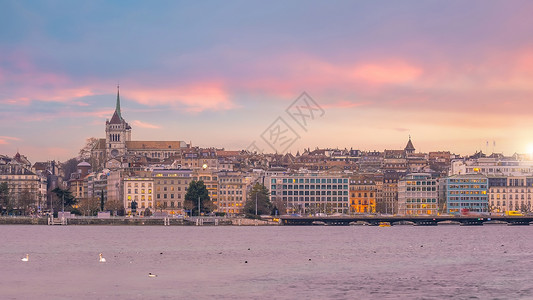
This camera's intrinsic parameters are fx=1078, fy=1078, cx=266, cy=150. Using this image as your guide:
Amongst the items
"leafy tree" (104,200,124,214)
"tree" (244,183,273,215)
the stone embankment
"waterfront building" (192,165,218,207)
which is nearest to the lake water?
the stone embankment

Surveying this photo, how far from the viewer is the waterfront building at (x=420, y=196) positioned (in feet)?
613

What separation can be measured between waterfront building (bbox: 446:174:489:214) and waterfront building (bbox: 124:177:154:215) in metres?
49.6

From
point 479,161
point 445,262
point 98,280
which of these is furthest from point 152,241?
point 479,161

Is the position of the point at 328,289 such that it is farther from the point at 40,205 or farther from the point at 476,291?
the point at 40,205

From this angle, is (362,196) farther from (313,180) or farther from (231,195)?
(231,195)

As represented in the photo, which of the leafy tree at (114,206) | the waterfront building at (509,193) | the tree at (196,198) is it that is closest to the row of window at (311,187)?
the waterfront building at (509,193)

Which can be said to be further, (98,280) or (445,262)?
(445,262)

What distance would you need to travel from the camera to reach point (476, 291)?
160 feet

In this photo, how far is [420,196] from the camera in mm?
187750

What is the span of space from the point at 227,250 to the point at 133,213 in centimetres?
9391

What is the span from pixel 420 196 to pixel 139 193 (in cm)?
4921

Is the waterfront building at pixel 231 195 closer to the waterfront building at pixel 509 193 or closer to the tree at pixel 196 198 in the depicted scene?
the tree at pixel 196 198

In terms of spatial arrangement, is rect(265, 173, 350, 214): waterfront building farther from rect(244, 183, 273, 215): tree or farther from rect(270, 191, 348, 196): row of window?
rect(244, 183, 273, 215): tree

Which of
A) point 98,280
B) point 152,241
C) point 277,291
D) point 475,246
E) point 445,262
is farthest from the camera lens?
point 152,241
